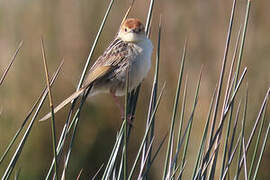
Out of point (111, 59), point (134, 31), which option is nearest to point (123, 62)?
point (111, 59)

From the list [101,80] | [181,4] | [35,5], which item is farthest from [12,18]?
[101,80]

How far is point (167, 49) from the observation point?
5.87 m

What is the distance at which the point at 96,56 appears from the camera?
5762 mm

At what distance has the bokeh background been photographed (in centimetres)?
562

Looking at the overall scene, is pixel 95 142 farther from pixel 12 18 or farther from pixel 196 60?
pixel 12 18

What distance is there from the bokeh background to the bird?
224 cm

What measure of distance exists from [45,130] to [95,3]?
142cm

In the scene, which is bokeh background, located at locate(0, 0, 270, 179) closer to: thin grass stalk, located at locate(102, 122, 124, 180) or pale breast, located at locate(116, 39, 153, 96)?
pale breast, located at locate(116, 39, 153, 96)

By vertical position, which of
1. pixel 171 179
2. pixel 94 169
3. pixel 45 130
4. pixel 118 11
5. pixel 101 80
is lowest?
pixel 94 169

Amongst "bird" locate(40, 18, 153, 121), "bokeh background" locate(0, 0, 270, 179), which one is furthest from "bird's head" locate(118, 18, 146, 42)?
"bokeh background" locate(0, 0, 270, 179)

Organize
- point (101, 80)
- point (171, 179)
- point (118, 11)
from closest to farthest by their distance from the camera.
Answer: point (171, 179), point (101, 80), point (118, 11)

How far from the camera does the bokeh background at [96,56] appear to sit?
221 inches

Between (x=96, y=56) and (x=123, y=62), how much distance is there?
2491 millimetres

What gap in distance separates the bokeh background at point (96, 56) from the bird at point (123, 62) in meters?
2.24
